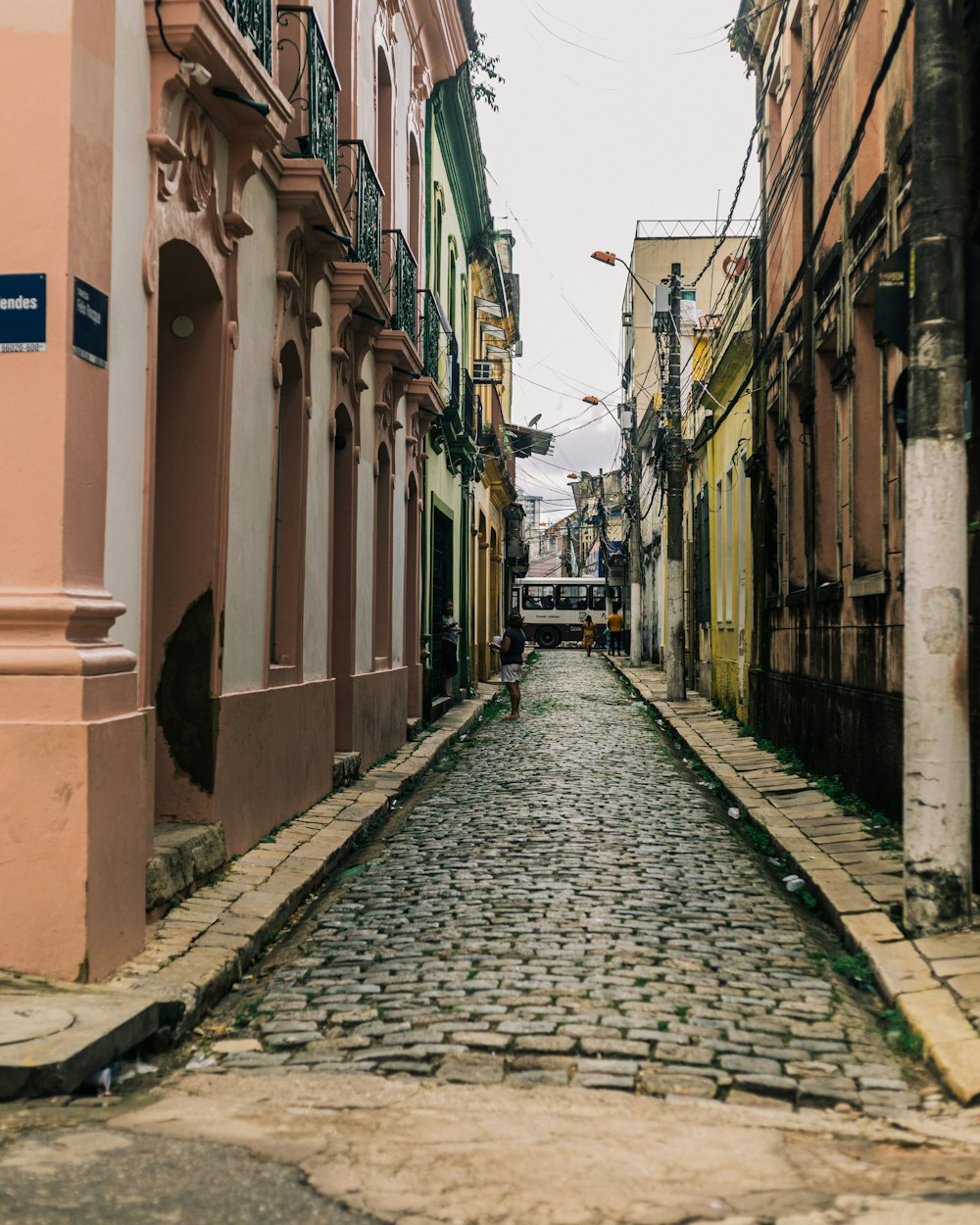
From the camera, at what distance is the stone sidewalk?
485cm

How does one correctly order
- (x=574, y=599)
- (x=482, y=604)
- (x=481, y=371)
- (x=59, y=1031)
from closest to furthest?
(x=59, y=1031) < (x=481, y=371) < (x=482, y=604) < (x=574, y=599)

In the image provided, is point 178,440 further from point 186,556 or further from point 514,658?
point 514,658

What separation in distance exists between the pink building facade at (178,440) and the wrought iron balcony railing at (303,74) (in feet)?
0.08

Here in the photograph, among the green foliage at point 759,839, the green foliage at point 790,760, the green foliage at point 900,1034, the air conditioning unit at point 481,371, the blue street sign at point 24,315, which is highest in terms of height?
the air conditioning unit at point 481,371

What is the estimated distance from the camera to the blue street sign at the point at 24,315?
5254mm

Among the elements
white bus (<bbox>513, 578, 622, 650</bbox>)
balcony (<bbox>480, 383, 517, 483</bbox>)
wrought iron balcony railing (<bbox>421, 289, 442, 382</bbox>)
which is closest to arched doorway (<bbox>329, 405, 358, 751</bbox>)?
wrought iron balcony railing (<bbox>421, 289, 442, 382</bbox>)

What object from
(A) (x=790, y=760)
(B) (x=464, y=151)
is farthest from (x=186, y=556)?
(B) (x=464, y=151)

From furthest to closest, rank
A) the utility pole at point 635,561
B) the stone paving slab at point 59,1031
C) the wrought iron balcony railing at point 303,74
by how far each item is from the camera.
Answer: the utility pole at point 635,561
the wrought iron balcony railing at point 303,74
the stone paving slab at point 59,1031

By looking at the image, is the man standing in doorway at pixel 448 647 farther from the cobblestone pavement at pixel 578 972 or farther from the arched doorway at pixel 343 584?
the cobblestone pavement at pixel 578 972

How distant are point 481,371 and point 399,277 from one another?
496 inches

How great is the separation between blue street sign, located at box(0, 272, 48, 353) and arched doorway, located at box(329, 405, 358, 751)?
692 centimetres

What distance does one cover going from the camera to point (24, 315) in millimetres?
5262

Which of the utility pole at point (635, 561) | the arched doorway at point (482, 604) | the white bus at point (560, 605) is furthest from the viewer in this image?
the white bus at point (560, 605)

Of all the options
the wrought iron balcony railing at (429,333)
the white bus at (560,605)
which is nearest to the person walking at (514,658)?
the wrought iron balcony railing at (429,333)
